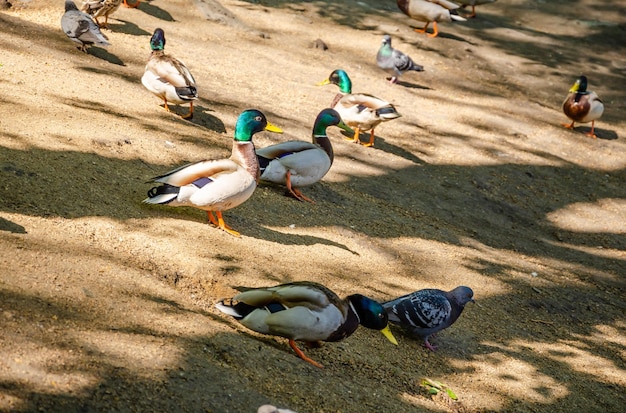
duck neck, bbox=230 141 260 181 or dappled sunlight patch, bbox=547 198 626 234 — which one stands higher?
duck neck, bbox=230 141 260 181

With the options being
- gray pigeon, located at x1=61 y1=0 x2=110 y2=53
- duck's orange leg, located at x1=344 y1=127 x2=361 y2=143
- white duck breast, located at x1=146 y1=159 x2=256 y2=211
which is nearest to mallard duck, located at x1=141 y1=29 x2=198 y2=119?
gray pigeon, located at x1=61 y1=0 x2=110 y2=53

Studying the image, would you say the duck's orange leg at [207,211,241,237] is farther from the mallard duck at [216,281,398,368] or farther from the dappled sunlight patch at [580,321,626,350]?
the dappled sunlight patch at [580,321,626,350]

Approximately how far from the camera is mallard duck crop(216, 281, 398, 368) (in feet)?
17.2

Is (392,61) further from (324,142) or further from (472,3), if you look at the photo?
(472,3)

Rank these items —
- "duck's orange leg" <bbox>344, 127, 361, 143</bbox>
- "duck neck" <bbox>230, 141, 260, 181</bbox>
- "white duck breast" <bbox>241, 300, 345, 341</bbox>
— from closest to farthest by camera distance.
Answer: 1. "white duck breast" <bbox>241, 300, 345, 341</bbox>
2. "duck neck" <bbox>230, 141, 260, 181</bbox>
3. "duck's orange leg" <bbox>344, 127, 361, 143</bbox>

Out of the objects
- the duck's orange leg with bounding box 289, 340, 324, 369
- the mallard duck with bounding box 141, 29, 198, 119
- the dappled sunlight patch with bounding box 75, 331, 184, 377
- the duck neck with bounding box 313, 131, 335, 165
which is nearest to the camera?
the dappled sunlight patch with bounding box 75, 331, 184, 377

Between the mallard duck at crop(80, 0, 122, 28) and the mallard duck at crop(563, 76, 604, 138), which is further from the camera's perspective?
the mallard duck at crop(563, 76, 604, 138)

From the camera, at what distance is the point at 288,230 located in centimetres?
752

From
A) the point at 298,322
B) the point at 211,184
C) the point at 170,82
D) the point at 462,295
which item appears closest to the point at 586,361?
the point at 462,295

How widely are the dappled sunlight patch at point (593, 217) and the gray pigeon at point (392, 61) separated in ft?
13.3

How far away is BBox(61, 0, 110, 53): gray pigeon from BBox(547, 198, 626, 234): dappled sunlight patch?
246 inches

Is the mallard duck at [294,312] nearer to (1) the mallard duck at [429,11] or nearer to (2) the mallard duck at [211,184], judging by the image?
(2) the mallard duck at [211,184]

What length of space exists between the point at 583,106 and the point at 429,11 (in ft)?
13.9

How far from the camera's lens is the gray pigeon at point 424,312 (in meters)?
6.11
